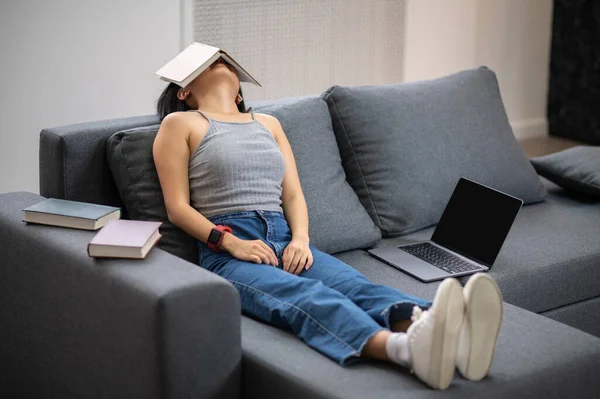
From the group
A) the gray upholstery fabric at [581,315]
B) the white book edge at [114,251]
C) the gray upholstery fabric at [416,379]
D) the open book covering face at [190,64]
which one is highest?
the open book covering face at [190,64]

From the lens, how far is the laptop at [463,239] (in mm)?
2664

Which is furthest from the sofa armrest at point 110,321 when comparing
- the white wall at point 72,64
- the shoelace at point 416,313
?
the white wall at point 72,64

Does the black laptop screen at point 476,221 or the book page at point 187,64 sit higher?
the book page at point 187,64

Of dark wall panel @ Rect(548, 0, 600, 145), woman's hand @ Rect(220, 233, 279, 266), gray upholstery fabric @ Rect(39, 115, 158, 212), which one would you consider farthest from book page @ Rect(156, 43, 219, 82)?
dark wall panel @ Rect(548, 0, 600, 145)

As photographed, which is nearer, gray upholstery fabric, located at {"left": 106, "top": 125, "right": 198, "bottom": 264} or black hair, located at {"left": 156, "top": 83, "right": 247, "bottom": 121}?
gray upholstery fabric, located at {"left": 106, "top": 125, "right": 198, "bottom": 264}

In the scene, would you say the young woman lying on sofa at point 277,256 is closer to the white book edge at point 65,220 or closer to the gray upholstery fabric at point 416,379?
the gray upholstery fabric at point 416,379

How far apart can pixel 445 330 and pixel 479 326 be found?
0.09m

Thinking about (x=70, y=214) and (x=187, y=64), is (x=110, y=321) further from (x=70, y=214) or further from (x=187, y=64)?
(x=187, y=64)

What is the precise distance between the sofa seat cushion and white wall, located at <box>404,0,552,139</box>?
229 centimetres

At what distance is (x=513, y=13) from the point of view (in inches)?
223

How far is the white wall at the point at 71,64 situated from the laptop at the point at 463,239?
5.46 feet

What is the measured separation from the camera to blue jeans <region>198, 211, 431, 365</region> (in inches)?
80.2

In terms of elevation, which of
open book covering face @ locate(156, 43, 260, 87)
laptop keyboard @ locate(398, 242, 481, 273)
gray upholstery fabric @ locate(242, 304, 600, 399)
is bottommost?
gray upholstery fabric @ locate(242, 304, 600, 399)

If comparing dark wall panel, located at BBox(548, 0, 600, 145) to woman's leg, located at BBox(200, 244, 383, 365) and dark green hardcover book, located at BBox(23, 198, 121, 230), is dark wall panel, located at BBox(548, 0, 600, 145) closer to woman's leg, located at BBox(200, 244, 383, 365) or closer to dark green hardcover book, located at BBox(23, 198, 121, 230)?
woman's leg, located at BBox(200, 244, 383, 365)
